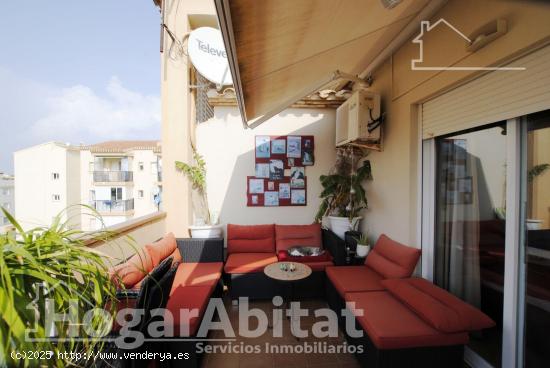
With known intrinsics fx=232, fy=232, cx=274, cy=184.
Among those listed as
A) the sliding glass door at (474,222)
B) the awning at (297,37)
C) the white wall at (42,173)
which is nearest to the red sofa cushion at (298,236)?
the sliding glass door at (474,222)

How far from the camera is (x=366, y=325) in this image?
2.16 metres

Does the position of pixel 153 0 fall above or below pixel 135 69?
above

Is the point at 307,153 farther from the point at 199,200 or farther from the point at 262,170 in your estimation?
the point at 199,200

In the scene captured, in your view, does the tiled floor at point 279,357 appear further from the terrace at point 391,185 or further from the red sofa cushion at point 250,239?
the red sofa cushion at point 250,239

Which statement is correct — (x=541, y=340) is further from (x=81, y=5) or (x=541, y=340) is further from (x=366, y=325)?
(x=81, y=5)

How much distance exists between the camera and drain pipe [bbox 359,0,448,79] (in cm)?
235

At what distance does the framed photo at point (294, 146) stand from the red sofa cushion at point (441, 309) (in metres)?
3.20

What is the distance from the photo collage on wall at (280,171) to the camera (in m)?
4.95

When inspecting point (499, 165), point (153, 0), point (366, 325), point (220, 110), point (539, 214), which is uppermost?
point (153, 0)

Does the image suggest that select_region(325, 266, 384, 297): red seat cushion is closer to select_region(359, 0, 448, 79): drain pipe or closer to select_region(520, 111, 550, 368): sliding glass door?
select_region(520, 111, 550, 368): sliding glass door

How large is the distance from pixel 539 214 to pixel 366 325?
1667 mm

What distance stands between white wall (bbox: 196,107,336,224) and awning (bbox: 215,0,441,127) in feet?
5.80

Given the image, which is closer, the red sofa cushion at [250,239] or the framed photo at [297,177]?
the red sofa cushion at [250,239]

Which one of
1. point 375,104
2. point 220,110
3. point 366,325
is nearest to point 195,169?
point 220,110
